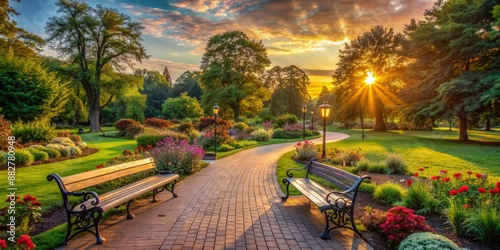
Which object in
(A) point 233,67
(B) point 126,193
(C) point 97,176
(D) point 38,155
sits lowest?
(D) point 38,155

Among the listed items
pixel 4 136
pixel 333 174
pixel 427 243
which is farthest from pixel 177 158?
pixel 4 136

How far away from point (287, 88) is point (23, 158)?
157 feet

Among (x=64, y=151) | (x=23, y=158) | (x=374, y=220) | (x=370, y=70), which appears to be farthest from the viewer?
(x=370, y=70)

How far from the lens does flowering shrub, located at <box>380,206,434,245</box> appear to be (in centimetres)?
390

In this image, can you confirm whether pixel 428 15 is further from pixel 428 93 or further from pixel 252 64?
pixel 252 64

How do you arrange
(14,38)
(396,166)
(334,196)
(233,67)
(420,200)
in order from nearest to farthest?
(334,196), (420,200), (396,166), (14,38), (233,67)

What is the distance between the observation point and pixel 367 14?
1134cm

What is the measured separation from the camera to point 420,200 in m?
5.40

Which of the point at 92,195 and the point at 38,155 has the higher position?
the point at 92,195

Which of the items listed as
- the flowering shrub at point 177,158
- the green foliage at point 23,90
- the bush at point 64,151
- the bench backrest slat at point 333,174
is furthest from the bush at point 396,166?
the green foliage at point 23,90

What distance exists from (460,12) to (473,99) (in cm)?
691

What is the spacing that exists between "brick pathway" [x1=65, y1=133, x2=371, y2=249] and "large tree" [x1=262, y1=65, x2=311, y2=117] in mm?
45075

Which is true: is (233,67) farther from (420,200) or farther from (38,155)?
(420,200)

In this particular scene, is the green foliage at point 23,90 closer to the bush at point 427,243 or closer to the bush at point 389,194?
the bush at point 389,194
